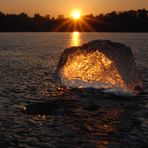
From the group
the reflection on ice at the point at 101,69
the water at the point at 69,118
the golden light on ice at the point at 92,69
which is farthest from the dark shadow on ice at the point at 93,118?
the golden light on ice at the point at 92,69

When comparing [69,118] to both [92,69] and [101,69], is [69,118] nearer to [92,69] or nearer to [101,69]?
[101,69]

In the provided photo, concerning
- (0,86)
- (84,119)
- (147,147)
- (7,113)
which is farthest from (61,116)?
(0,86)

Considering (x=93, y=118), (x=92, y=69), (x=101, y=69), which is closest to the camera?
(x=93, y=118)

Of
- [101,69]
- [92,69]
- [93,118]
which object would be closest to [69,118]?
[93,118]

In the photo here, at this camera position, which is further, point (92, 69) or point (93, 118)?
point (92, 69)

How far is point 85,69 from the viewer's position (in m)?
28.2

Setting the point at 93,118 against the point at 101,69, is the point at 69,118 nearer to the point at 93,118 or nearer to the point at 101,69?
the point at 93,118

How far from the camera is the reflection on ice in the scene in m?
26.6

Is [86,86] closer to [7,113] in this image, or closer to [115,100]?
[115,100]

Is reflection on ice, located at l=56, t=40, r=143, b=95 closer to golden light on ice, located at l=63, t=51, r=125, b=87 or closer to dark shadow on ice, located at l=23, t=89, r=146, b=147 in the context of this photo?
golden light on ice, located at l=63, t=51, r=125, b=87

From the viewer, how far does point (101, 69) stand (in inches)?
1080

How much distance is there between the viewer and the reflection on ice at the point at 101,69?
26.6 meters

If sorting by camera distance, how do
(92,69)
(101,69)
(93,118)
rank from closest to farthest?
(93,118)
(101,69)
(92,69)

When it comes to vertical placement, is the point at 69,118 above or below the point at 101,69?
below
